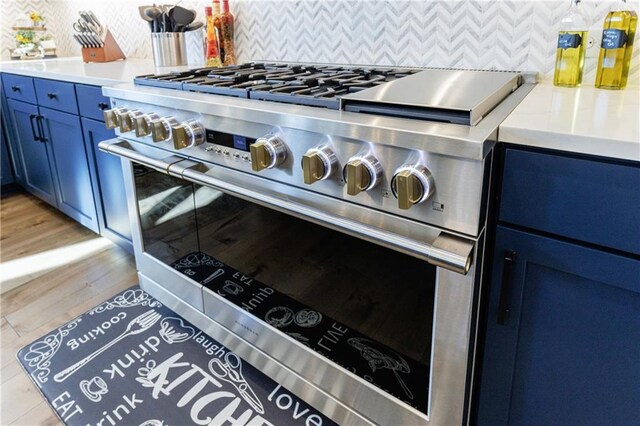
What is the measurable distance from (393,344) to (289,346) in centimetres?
34

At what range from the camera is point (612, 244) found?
74 cm

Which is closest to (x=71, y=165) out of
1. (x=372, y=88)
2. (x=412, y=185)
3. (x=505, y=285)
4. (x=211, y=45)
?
(x=211, y=45)

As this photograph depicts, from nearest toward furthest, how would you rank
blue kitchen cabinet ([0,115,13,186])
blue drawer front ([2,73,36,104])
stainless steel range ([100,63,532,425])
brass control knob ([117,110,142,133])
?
stainless steel range ([100,63,532,425]) → brass control knob ([117,110,142,133]) → blue drawer front ([2,73,36,104]) → blue kitchen cabinet ([0,115,13,186])

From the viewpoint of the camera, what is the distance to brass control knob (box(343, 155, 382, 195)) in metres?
0.84

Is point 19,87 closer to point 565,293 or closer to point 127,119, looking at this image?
point 127,119

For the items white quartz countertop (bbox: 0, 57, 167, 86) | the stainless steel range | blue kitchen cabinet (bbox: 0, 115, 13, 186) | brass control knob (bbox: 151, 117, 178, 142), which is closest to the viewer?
the stainless steel range

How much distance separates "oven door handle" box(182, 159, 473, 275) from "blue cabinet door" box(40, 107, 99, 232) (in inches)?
49.9

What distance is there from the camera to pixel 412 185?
2.60 ft

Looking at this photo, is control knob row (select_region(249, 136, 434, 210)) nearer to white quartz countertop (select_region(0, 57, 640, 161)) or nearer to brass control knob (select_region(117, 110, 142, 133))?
white quartz countertop (select_region(0, 57, 640, 161))

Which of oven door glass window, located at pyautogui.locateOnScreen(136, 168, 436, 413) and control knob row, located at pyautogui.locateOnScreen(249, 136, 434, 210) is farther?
oven door glass window, located at pyautogui.locateOnScreen(136, 168, 436, 413)

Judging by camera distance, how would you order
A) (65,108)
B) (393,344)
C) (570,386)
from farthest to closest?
(65,108) < (393,344) < (570,386)

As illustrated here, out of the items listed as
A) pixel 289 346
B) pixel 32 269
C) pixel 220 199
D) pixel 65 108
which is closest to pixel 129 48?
pixel 65 108

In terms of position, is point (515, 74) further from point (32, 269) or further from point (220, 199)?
point (32, 269)

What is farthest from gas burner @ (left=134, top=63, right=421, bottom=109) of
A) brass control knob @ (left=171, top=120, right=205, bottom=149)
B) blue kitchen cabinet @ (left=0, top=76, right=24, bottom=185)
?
blue kitchen cabinet @ (left=0, top=76, right=24, bottom=185)
